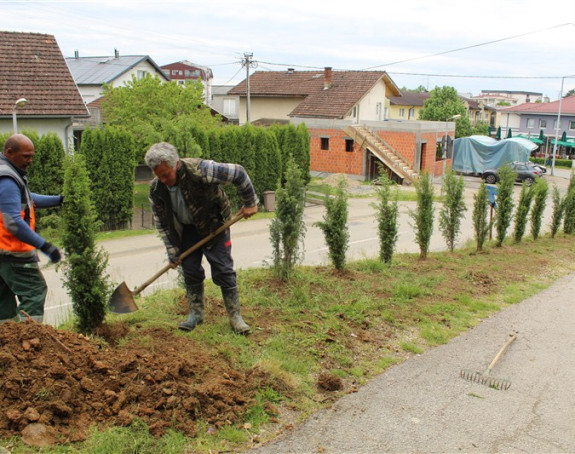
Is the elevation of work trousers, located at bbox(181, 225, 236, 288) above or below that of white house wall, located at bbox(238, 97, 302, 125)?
below

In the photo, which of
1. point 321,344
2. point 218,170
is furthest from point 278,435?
point 218,170

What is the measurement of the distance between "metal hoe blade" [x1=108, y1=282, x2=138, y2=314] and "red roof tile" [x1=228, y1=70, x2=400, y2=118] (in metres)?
32.1

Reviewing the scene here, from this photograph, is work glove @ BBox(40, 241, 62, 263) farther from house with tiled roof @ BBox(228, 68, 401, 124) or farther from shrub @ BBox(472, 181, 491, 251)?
house with tiled roof @ BBox(228, 68, 401, 124)

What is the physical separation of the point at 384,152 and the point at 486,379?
29.1 meters

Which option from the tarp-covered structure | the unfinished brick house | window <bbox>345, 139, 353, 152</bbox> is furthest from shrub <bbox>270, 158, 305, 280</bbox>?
the tarp-covered structure

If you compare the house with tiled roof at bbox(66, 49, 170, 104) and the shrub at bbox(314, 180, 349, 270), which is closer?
the shrub at bbox(314, 180, 349, 270)

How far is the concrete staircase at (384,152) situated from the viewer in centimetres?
3269

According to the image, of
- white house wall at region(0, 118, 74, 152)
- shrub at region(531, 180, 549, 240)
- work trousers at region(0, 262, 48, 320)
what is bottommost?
shrub at region(531, 180, 549, 240)

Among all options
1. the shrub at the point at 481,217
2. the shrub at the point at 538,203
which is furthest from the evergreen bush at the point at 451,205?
the shrub at the point at 538,203

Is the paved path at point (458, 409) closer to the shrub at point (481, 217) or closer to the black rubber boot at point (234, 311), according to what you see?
the black rubber boot at point (234, 311)

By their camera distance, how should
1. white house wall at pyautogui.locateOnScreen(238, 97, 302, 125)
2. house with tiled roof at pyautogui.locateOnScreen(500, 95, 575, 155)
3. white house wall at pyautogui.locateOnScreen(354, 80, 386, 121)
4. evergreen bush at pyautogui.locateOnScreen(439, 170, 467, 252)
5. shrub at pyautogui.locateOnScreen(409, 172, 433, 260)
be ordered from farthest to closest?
house with tiled roof at pyautogui.locateOnScreen(500, 95, 575, 155)
white house wall at pyautogui.locateOnScreen(238, 97, 302, 125)
white house wall at pyautogui.locateOnScreen(354, 80, 386, 121)
evergreen bush at pyautogui.locateOnScreen(439, 170, 467, 252)
shrub at pyautogui.locateOnScreen(409, 172, 433, 260)

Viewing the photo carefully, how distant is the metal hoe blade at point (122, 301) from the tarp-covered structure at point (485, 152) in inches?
1546

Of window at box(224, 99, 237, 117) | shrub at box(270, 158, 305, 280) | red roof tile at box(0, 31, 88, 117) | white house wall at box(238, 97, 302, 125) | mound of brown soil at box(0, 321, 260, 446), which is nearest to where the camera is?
mound of brown soil at box(0, 321, 260, 446)

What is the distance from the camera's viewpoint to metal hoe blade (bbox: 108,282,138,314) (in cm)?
541
